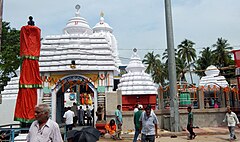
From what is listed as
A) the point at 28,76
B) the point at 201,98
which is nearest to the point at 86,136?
the point at 28,76

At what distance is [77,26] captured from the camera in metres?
18.0

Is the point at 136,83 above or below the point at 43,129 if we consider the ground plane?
above

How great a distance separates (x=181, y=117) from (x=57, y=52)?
852cm

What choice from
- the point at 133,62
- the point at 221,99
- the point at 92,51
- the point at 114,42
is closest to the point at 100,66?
the point at 92,51

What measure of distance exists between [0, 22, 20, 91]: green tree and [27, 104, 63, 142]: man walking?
17754 mm

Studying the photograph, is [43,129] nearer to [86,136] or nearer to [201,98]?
[86,136]

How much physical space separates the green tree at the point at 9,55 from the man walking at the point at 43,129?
17.8m

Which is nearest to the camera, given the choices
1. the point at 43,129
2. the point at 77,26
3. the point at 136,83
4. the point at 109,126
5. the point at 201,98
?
the point at 43,129

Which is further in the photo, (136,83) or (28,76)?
(136,83)

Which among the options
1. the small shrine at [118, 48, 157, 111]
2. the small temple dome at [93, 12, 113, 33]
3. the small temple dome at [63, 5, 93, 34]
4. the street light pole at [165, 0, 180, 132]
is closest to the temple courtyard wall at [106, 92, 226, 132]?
the street light pole at [165, 0, 180, 132]

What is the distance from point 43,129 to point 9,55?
20.2 metres

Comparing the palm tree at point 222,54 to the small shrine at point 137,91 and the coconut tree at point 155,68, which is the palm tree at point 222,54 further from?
Result: the small shrine at point 137,91

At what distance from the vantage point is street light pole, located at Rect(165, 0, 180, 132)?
1293 centimetres

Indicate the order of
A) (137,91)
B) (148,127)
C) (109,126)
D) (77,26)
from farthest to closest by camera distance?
(137,91)
(77,26)
(109,126)
(148,127)
